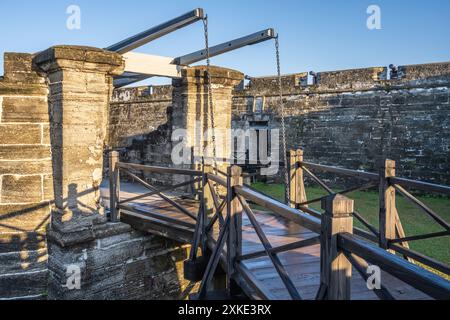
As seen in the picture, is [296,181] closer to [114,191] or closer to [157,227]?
[157,227]

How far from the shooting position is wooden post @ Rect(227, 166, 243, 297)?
139 inches

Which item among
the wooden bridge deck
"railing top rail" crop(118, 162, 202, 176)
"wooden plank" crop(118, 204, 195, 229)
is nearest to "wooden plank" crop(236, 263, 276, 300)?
the wooden bridge deck

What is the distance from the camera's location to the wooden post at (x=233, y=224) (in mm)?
3525

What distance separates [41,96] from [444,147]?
36.2 feet

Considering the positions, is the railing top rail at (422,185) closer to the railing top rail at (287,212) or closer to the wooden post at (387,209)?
the wooden post at (387,209)

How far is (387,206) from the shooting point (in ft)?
13.3

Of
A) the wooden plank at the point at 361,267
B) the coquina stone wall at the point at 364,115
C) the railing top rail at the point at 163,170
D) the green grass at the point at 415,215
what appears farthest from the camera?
the coquina stone wall at the point at 364,115

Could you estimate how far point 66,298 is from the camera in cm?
512

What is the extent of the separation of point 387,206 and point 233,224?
1.69 m

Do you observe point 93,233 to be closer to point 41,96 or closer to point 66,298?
point 66,298

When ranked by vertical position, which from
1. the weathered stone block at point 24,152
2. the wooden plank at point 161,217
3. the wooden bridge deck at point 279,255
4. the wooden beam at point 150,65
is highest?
the wooden beam at point 150,65

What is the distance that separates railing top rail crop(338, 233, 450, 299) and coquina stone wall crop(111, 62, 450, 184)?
26.9 feet

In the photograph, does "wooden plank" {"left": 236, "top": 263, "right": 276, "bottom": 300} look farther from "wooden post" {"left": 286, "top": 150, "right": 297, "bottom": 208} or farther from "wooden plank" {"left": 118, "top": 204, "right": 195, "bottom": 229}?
"wooden post" {"left": 286, "top": 150, "right": 297, "bottom": 208}

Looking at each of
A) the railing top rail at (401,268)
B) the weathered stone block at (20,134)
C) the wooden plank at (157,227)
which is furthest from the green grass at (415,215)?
the weathered stone block at (20,134)
